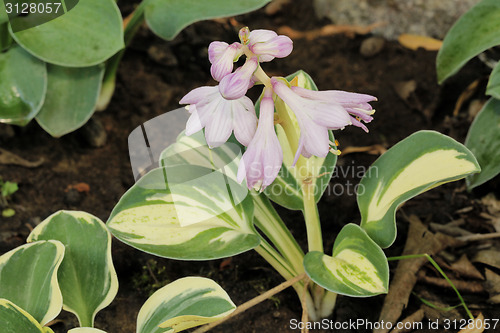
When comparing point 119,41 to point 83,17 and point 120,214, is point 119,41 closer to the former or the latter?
point 83,17

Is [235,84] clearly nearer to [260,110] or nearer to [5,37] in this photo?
[260,110]

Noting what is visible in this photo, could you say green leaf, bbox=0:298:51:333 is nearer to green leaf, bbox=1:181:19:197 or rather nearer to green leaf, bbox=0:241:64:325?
green leaf, bbox=0:241:64:325

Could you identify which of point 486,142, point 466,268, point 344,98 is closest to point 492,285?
point 466,268

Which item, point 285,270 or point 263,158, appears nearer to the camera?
point 263,158

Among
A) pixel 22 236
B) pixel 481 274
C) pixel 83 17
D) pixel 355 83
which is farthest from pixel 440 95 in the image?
pixel 22 236

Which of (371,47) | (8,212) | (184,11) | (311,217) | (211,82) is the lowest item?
(8,212)

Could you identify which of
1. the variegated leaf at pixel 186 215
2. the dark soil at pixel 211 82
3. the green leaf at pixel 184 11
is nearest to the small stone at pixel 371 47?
the dark soil at pixel 211 82

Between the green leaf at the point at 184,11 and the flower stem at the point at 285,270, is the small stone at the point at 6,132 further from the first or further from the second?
the flower stem at the point at 285,270
